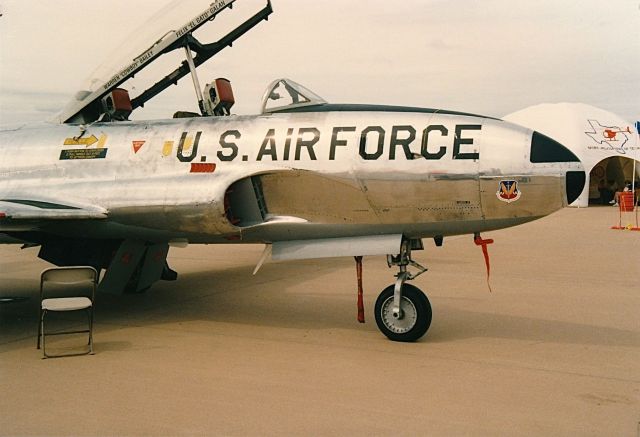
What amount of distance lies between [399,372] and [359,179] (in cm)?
181

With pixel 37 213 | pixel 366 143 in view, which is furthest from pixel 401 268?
pixel 37 213

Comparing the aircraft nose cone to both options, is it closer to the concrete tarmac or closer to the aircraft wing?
the concrete tarmac

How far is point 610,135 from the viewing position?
101 feet

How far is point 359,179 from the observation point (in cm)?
563

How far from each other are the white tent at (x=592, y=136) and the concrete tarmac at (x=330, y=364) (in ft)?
75.1

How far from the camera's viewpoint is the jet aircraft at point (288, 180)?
17.5 feet

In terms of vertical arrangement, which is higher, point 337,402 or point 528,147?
point 528,147

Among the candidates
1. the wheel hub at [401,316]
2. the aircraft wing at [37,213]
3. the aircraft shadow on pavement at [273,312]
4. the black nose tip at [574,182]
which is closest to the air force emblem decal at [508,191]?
the black nose tip at [574,182]

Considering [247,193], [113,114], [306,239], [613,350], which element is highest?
[113,114]

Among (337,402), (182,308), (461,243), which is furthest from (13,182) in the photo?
(461,243)

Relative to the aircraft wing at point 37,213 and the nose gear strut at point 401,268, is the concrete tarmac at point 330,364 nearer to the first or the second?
the nose gear strut at point 401,268

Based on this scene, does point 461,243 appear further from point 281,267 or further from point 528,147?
point 528,147

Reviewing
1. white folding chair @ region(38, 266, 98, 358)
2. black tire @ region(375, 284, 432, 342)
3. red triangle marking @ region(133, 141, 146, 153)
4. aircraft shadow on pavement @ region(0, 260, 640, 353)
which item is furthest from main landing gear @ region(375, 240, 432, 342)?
red triangle marking @ region(133, 141, 146, 153)

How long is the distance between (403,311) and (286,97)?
97.1 inches
